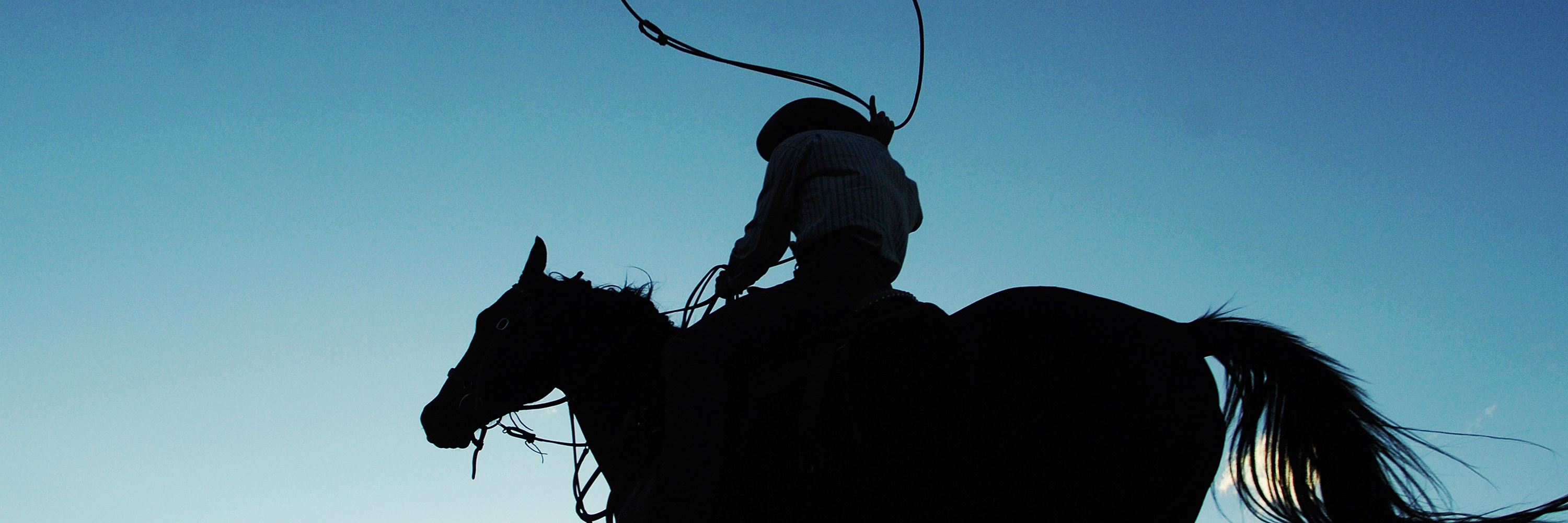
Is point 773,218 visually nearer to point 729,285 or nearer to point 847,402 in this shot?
point 729,285

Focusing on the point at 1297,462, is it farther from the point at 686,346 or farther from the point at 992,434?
the point at 686,346

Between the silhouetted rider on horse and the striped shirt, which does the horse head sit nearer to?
the silhouetted rider on horse

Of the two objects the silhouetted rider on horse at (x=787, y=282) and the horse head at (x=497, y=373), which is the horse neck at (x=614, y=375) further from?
the silhouetted rider on horse at (x=787, y=282)

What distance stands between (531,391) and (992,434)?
2.84 metres

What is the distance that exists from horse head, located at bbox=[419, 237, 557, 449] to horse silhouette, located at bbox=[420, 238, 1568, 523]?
5.41ft

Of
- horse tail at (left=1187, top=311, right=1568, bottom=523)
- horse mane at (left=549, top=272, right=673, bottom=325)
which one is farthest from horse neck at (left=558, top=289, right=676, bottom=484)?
horse tail at (left=1187, top=311, right=1568, bottom=523)

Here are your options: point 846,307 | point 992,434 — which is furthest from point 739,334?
point 992,434

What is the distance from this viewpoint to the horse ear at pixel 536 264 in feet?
18.0

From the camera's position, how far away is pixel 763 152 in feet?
17.4

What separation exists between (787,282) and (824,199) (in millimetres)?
385

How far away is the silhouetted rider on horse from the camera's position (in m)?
3.76

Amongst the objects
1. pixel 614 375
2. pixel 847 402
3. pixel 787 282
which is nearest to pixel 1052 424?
pixel 847 402

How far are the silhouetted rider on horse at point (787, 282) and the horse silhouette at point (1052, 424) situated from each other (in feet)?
0.32

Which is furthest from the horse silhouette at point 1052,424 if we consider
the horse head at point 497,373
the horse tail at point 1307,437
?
the horse head at point 497,373
